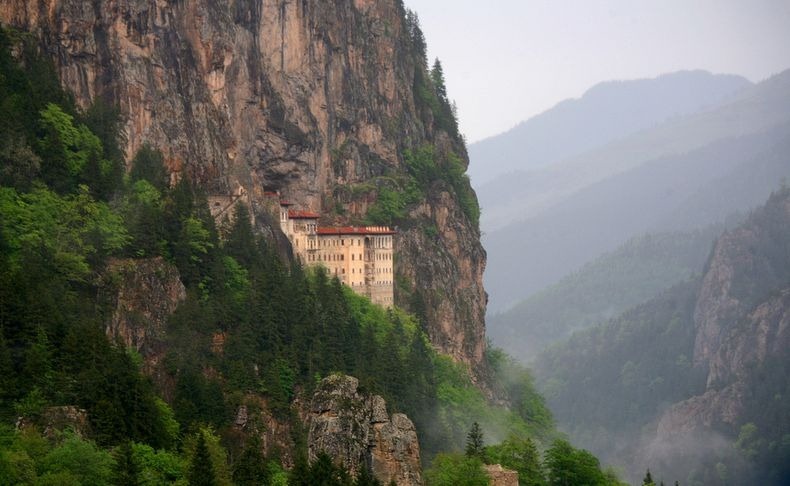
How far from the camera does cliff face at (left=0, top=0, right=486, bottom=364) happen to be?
114 m

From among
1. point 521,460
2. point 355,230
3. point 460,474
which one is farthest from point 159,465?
point 355,230

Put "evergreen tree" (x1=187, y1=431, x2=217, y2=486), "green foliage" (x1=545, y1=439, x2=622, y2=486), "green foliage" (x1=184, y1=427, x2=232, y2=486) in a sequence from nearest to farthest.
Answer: "evergreen tree" (x1=187, y1=431, x2=217, y2=486)
"green foliage" (x1=184, y1=427, x2=232, y2=486)
"green foliage" (x1=545, y1=439, x2=622, y2=486)

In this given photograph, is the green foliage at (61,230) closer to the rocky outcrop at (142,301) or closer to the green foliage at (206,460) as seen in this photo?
the rocky outcrop at (142,301)

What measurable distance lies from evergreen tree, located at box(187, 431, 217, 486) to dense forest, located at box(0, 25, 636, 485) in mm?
117

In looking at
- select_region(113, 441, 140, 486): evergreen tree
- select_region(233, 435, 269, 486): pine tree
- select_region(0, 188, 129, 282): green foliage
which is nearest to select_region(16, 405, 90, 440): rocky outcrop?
select_region(113, 441, 140, 486): evergreen tree

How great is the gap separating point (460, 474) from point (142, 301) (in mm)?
31121

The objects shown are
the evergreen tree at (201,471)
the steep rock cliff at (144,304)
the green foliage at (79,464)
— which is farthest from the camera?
the steep rock cliff at (144,304)

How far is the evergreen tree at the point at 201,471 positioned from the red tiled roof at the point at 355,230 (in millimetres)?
57948

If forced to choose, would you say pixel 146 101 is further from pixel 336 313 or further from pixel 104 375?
pixel 104 375

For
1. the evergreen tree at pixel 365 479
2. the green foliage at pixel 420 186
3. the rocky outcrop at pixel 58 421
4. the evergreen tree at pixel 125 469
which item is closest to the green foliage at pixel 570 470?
the evergreen tree at pixel 365 479

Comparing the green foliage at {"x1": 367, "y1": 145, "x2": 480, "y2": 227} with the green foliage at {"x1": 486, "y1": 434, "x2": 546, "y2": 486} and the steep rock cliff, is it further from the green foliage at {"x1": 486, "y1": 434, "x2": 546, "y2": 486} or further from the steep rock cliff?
the green foliage at {"x1": 486, "y1": 434, "x2": 546, "y2": 486}

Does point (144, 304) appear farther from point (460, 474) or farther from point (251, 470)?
point (460, 474)

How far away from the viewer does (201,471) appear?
71.0 m

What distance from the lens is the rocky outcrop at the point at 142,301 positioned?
9744 centimetres
